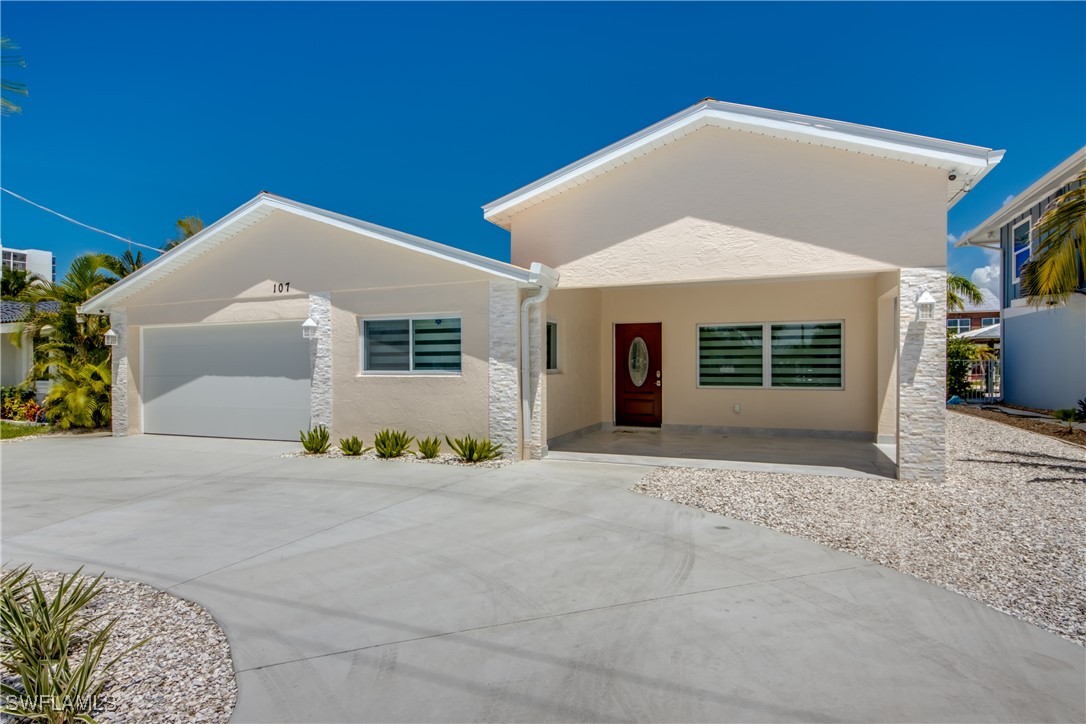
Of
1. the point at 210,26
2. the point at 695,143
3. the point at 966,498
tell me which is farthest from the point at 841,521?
the point at 210,26

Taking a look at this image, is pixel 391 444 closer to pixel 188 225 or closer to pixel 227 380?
pixel 227 380

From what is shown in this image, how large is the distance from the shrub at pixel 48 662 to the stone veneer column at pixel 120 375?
10761 mm

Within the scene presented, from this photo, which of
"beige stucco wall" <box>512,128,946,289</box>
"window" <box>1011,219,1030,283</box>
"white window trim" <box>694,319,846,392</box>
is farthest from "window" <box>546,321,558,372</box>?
"window" <box>1011,219,1030,283</box>

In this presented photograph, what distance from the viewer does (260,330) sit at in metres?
11.6

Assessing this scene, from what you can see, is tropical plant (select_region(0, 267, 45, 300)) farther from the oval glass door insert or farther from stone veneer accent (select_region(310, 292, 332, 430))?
the oval glass door insert

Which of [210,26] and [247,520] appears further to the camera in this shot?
[210,26]

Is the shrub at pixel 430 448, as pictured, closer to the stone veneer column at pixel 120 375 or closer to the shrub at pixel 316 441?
the shrub at pixel 316 441

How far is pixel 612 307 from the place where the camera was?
13062mm

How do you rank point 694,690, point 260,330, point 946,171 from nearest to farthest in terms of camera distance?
1. point 694,690
2. point 946,171
3. point 260,330

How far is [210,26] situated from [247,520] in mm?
11759

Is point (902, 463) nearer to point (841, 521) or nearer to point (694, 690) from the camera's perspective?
point (841, 521)

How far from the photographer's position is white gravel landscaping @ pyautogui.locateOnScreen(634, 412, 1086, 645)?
427cm

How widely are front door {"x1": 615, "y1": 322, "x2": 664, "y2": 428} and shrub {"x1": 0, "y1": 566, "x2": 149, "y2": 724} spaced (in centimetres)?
1064

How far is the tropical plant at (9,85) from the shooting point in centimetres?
346
